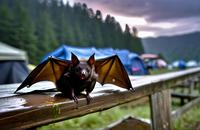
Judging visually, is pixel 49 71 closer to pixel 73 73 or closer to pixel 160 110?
pixel 73 73

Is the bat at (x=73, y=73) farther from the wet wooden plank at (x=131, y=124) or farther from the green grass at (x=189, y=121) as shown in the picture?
the green grass at (x=189, y=121)

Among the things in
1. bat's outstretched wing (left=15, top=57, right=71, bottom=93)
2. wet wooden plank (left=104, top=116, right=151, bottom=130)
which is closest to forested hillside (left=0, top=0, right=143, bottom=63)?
wet wooden plank (left=104, top=116, right=151, bottom=130)

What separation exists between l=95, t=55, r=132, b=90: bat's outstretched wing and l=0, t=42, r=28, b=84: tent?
5.63m

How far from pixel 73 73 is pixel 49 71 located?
0.24 m

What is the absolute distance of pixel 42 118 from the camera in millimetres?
1536

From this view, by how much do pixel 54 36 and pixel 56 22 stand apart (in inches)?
85.2

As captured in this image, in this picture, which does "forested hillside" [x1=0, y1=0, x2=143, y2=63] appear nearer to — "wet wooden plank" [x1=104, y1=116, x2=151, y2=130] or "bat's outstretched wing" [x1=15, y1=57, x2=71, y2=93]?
"wet wooden plank" [x1=104, y1=116, x2=151, y2=130]

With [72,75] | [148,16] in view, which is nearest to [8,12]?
[148,16]

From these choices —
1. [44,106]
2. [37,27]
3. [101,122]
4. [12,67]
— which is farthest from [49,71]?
[37,27]

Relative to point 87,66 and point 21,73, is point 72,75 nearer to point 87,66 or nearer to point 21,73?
point 87,66

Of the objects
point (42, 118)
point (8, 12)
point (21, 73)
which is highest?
point (8, 12)

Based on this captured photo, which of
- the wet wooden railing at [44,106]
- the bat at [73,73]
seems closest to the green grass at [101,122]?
the wet wooden railing at [44,106]

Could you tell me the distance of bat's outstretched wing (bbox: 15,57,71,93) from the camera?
72.6 inches

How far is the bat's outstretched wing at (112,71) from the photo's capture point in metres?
2.11
